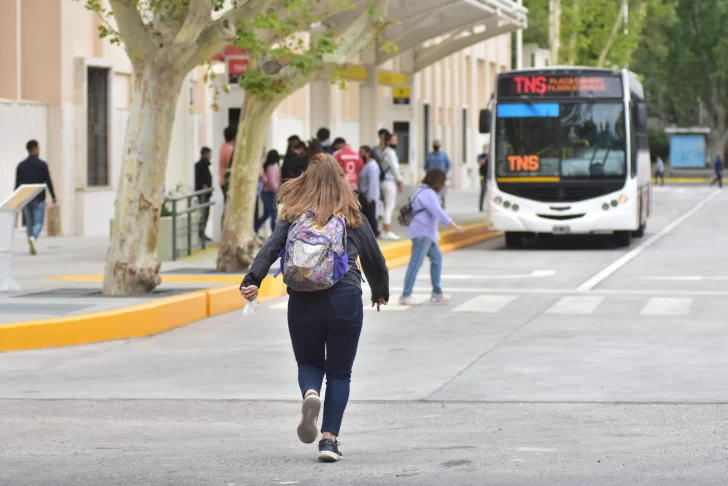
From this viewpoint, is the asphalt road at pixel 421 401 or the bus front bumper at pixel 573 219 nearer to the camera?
the asphalt road at pixel 421 401

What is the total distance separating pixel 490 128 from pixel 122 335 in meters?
14.1

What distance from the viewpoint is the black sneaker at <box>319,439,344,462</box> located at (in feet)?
25.9

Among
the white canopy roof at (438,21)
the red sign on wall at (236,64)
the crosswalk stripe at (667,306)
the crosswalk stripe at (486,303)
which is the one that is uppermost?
the white canopy roof at (438,21)

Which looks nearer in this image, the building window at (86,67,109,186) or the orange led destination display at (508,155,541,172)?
the orange led destination display at (508,155,541,172)

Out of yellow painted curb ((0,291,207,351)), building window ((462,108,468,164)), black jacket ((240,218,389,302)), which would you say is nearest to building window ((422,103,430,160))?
building window ((462,108,468,164))

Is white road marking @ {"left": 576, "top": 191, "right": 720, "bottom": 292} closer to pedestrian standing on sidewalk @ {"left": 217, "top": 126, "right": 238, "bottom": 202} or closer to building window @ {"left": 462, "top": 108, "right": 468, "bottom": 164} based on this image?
pedestrian standing on sidewalk @ {"left": 217, "top": 126, "right": 238, "bottom": 202}

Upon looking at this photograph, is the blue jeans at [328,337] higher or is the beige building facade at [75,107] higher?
the beige building facade at [75,107]

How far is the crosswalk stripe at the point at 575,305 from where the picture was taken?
53.4 ft

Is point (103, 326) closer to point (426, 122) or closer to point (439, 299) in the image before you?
point (439, 299)

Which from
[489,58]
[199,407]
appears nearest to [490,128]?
[199,407]

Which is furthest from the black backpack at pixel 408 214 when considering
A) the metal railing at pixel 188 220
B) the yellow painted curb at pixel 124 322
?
the metal railing at pixel 188 220

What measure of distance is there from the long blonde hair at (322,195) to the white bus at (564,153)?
62.4 feet

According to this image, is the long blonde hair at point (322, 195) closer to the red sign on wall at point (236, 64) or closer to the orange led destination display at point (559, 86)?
the red sign on wall at point (236, 64)

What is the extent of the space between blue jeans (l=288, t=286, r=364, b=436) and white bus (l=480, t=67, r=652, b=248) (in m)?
19.0
